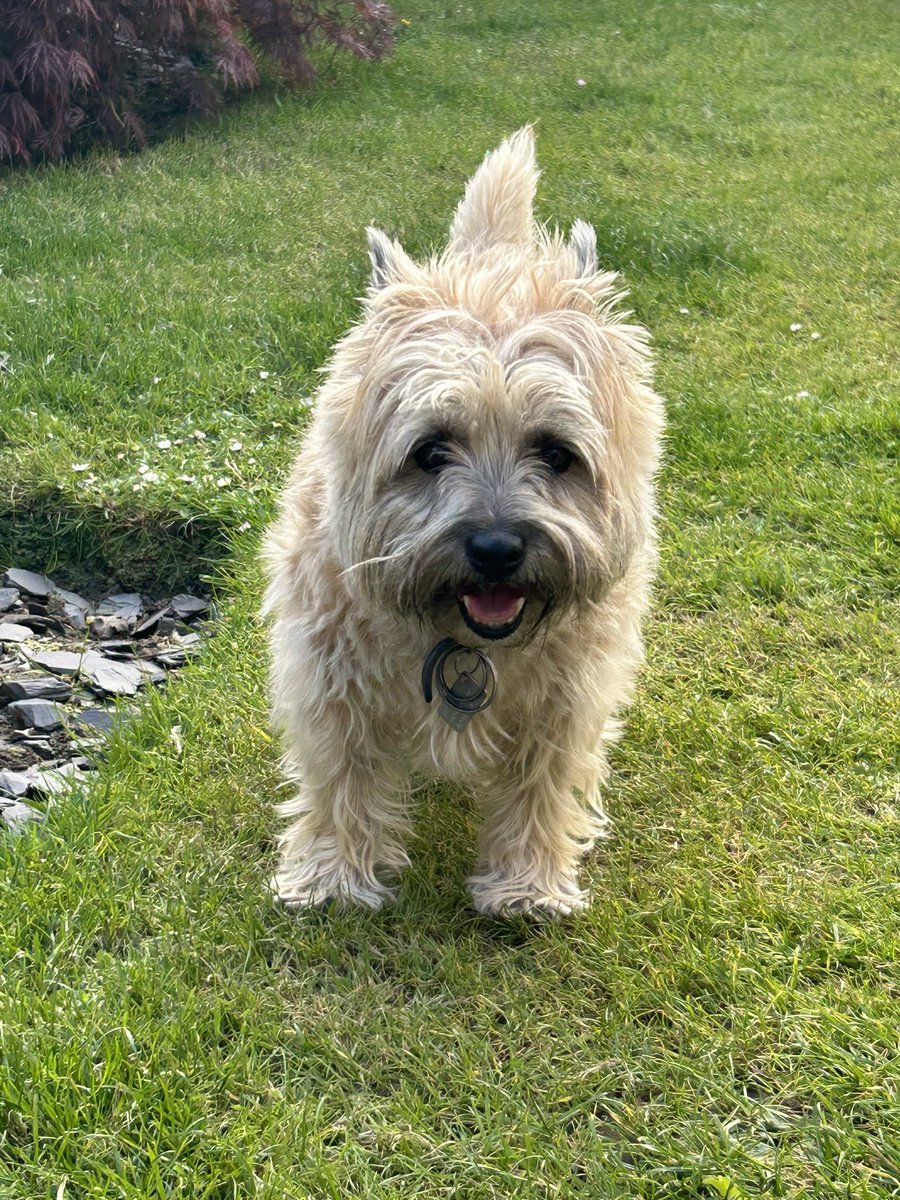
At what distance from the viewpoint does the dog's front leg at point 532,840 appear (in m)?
2.81

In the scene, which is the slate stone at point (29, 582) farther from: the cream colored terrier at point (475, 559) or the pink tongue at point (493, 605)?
Answer: the pink tongue at point (493, 605)

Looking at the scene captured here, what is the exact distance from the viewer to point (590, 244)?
2.62m

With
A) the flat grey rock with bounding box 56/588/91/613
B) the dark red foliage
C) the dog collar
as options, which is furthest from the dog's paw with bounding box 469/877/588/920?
the dark red foliage

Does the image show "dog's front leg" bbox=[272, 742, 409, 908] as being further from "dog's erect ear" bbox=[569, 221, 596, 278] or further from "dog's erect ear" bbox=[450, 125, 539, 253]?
"dog's erect ear" bbox=[450, 125, 539, 253]

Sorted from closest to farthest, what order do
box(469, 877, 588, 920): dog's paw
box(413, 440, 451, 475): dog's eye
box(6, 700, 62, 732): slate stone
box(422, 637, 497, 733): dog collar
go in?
box(413, 440, 451, 475): dog's eye < box(422, 637, 497, 733): dog collar < box(469, 877, 588, 920): dog's paw < box(6, 700, 62, 732): slate stone

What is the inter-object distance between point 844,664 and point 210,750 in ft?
6.64

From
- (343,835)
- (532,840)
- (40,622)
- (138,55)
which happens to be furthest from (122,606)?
(138,55)

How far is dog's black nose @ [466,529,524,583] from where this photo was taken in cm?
222

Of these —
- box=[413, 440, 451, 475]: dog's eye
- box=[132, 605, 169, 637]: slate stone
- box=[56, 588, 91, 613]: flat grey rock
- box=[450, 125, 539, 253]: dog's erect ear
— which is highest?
box=[450, 125, 539, 253]: dog's erect ear

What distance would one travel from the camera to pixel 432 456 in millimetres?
2326

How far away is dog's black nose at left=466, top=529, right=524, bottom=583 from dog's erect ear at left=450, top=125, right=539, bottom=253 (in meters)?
1.10

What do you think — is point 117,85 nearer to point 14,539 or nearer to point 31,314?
point 31,314

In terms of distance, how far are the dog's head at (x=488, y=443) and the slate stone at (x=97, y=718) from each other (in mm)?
1424

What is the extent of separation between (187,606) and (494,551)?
2.22 metres
